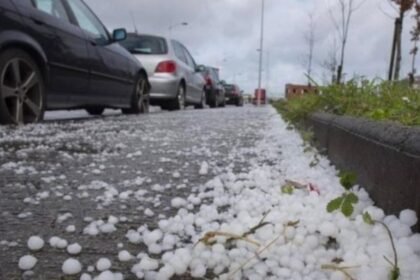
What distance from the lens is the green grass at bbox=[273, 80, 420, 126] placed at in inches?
92.4

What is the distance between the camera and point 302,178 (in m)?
2.26

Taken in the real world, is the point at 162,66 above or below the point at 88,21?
below

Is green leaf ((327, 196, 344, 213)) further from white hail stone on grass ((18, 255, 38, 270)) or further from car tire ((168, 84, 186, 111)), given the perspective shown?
car tire ((168, 84, 186, 111))

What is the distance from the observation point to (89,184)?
2.08 m

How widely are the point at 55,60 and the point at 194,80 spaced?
719cm

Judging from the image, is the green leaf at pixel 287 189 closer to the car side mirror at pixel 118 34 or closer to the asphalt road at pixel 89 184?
the asphalt road at pixel 89 184

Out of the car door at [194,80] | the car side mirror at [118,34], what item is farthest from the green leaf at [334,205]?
the car door at [194,80]

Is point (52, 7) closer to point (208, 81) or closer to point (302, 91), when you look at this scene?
point (302, 91)

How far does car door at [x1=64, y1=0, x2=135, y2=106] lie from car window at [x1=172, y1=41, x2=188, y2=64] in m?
3.43

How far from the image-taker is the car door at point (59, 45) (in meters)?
4.61

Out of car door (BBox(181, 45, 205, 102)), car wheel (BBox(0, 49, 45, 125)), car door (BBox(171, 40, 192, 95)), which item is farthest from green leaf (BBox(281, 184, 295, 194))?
car door (BBox(181, 45, 205, 102))

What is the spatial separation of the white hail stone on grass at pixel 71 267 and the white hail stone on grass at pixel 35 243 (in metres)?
0.16

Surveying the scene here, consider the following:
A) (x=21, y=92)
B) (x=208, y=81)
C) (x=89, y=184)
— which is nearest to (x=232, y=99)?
(x=208, y=81)

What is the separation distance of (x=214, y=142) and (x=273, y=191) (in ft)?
6.10
